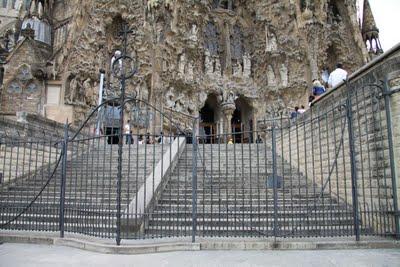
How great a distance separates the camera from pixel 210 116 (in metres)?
27.5

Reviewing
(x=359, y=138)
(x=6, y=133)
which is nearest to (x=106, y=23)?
(x=6, y=133)

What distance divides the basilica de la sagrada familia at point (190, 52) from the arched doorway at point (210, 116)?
0.10 meters

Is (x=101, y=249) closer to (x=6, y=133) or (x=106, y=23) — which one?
(x=6, y=133)

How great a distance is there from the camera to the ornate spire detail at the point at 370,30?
2930 cm

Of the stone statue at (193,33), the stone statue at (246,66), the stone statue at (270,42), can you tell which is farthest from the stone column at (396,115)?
the stone statue at (246,66)

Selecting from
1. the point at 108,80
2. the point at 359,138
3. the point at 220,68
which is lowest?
the point at 359,138

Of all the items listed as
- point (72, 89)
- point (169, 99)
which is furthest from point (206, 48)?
point (72, 89)

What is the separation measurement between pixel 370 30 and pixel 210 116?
56.7ft

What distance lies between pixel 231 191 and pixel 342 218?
8.51 ft

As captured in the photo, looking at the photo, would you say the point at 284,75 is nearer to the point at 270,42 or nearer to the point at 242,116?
the point at 270,42

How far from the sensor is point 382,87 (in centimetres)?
585

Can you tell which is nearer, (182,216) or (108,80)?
(182,216)

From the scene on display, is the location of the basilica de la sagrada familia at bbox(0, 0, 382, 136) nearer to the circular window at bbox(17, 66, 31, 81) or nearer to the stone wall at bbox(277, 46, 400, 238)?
the circular window at bbox(17, 66, 31, 81)

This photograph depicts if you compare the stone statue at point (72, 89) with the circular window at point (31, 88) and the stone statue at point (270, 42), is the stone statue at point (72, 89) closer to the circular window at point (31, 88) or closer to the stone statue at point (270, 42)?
the circular window at point (31, 88)
